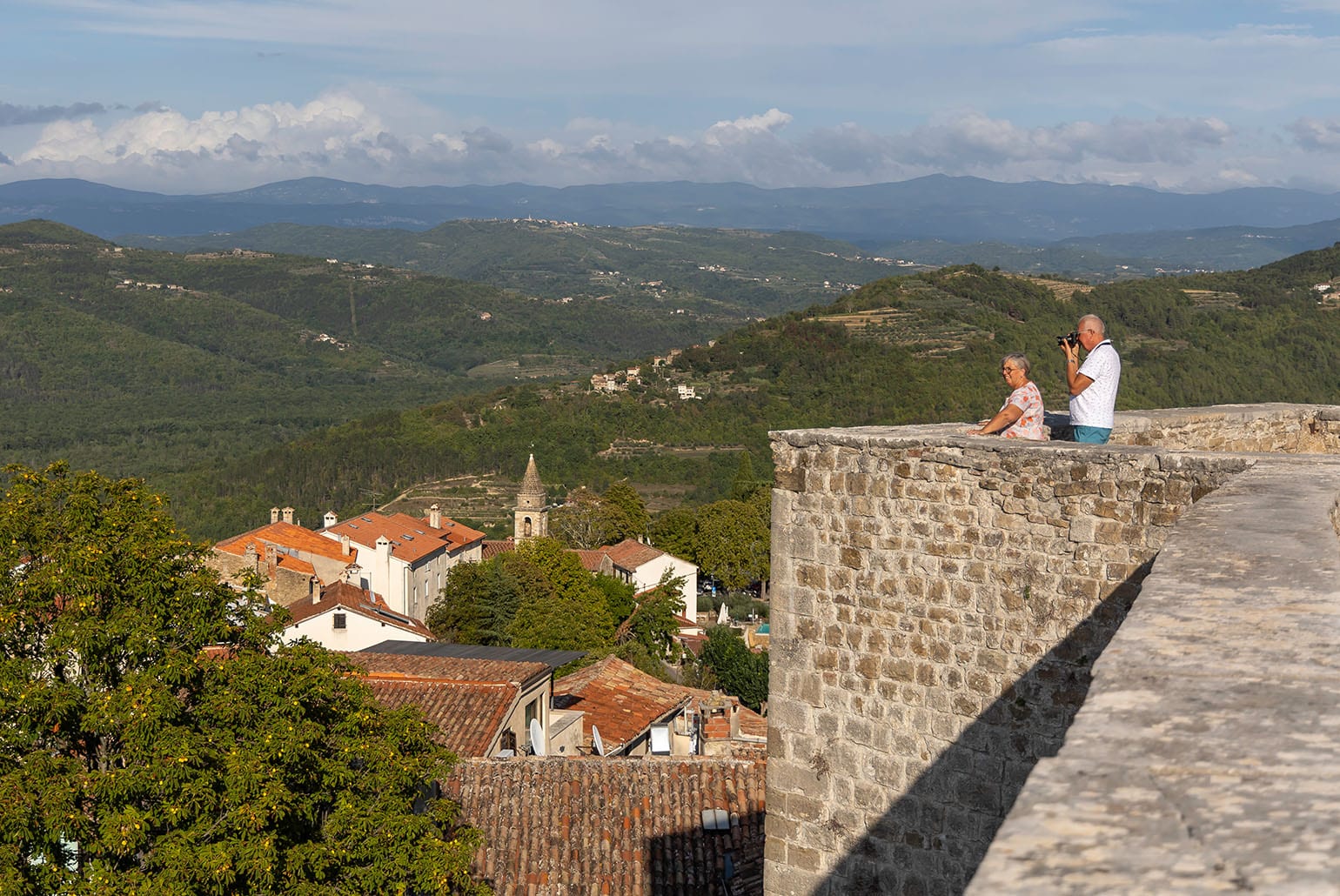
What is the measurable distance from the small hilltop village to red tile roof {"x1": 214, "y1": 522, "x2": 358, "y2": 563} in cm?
1126

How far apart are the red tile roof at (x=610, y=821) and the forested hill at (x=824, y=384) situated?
52682 millimetres

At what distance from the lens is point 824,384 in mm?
91562

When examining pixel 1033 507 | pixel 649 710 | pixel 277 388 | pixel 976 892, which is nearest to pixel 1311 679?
pixel 976 892

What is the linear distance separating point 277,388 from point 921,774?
17655 cm

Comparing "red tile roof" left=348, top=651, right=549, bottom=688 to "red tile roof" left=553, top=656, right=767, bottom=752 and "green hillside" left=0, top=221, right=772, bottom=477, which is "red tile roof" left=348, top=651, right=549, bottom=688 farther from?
"green hillside" left=0, top=221, right=772, bottom=477

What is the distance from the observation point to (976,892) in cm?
167

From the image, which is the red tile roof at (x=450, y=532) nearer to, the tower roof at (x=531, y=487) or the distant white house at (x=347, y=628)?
the tower roof at (x=531, y=487)

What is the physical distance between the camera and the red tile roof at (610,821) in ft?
47.2

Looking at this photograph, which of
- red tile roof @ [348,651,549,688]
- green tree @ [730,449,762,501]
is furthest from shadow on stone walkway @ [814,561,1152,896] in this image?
green tree @ [730,449,762,501]

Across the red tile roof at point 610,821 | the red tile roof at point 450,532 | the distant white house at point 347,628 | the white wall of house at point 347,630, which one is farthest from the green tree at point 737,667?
the red tile roof at point 450,532

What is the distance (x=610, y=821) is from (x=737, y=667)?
28.0 metres

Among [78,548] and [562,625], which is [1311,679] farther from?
[562,625]

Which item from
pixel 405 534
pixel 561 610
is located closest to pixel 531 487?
pixel 405 534

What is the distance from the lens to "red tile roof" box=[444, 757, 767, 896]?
14391mm
